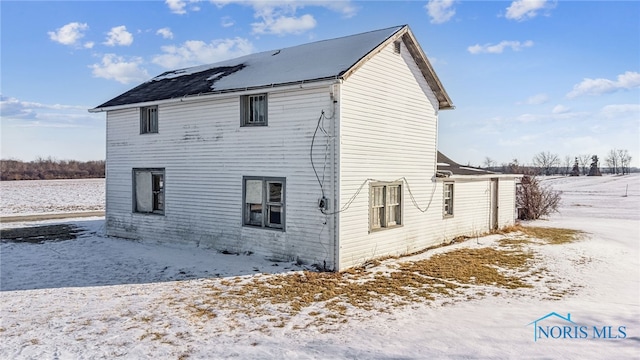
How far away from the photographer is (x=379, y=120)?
42.8 ft

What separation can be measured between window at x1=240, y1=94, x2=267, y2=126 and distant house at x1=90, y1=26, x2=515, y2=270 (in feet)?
0.11

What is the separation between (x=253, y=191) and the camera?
1320cm

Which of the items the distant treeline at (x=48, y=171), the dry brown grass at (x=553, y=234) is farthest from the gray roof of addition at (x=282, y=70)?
the distant treeline at (x=48, y=171)

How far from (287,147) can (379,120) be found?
9.59 ft

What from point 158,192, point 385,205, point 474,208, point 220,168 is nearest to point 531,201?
point 474,208

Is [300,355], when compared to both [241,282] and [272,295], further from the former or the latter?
[241,282]

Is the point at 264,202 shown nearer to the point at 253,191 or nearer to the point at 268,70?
the point at 253,191

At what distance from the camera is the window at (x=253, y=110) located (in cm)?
1302

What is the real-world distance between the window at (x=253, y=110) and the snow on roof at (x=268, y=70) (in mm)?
412

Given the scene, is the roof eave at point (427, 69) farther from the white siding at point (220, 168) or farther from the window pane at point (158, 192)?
the window pane at point (158, 192)

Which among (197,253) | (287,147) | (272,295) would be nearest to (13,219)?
(197,253)

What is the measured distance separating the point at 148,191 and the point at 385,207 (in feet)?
29.2

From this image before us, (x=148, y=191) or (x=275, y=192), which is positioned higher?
(x=275, y=192)

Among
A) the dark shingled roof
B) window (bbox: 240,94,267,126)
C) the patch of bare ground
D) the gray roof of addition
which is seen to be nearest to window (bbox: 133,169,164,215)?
the gray roof of addition
